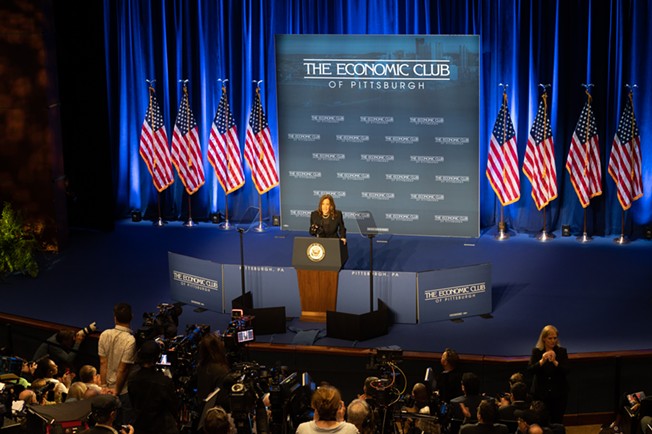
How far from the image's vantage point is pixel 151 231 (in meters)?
16.5

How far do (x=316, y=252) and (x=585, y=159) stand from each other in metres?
5.06

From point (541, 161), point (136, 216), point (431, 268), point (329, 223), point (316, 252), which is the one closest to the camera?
point (316, 252)

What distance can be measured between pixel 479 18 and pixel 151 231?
564 centimetres

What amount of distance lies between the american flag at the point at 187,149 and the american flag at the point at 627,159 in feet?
19.8

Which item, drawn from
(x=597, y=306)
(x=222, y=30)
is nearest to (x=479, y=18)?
(x=222, y=30)

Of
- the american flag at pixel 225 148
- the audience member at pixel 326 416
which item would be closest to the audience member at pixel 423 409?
the audience member at pixel 326 416

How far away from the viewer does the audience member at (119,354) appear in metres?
9.20

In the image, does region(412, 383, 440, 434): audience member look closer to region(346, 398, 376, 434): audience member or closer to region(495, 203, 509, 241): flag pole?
region(346, 398, 376, 434): audience member

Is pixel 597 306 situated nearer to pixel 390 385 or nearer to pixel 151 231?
pixel 390 385

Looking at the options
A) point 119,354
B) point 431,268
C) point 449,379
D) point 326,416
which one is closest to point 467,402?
point 449,379

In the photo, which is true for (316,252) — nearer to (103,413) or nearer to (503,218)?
Answer: (503,218)

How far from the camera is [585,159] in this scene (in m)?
15.2

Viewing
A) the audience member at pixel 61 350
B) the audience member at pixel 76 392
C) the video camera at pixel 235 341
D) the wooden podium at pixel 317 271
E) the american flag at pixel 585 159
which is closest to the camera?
the audience member at pixel 76 392

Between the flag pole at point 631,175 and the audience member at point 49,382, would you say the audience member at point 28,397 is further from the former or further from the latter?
the flag pole at point 631,175
